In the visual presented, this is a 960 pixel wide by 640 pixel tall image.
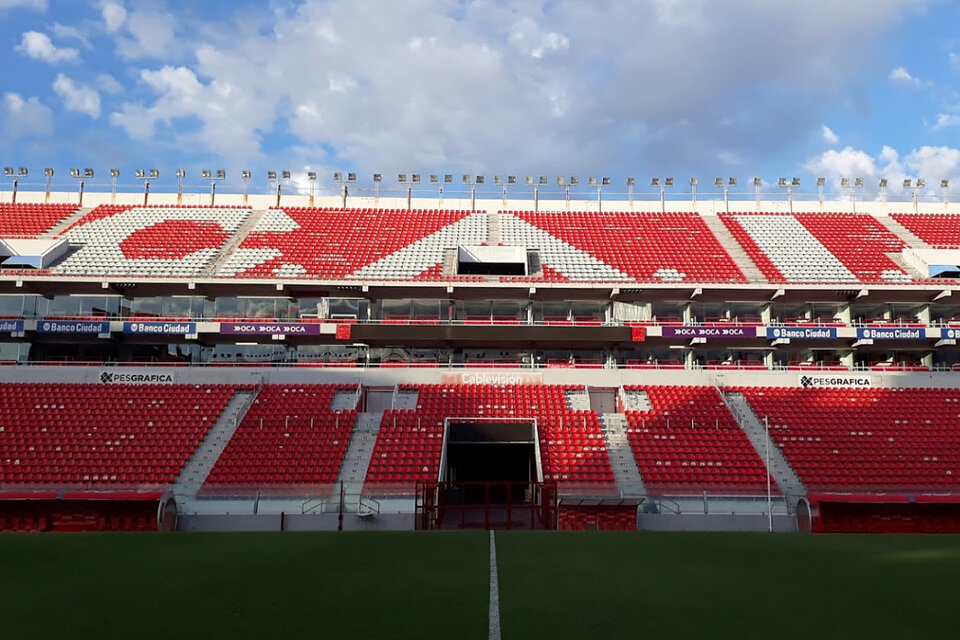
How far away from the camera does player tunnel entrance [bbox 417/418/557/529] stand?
2217 centimetres

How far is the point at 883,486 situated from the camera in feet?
76.1

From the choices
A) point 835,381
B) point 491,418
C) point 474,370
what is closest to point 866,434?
point 835,381

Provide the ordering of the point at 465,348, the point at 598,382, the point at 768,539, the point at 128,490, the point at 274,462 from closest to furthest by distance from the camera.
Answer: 1. the point at 768,539
2. the point at 128,490
3. the point at 274,462
4. the point at 598,382
5. the point at 465,348

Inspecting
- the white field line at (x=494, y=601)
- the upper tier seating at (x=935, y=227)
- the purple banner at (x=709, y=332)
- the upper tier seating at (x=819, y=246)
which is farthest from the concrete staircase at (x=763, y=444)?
the upper tier seating at (x=935, y=227)

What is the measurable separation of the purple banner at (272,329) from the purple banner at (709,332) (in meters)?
18.0

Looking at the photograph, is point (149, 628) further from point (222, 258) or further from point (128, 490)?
point (222, 258)

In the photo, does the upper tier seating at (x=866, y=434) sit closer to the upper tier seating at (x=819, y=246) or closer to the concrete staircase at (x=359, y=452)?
the upper tier seating at (x=819, y=246)

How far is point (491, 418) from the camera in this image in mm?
29000

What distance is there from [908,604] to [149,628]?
10.2m

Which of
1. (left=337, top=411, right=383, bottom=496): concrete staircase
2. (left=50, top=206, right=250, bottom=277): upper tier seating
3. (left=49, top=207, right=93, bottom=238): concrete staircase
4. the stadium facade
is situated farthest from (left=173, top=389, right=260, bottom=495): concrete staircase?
(left=49, top=207, right=93, bottom=238): concrete staircase

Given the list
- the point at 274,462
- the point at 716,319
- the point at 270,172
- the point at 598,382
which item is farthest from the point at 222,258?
the point at 716,319

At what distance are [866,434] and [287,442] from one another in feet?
78.0

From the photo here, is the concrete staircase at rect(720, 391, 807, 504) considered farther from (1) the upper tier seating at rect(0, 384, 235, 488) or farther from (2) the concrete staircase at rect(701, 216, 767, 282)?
(1) the upper tier seating at rect(0, 384, 235, 488)

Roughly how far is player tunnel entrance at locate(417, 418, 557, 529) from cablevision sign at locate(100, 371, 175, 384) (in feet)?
48.3
